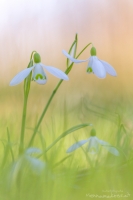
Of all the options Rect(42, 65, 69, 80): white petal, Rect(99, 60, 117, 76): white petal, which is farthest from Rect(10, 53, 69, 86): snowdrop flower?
Rect(99, 60, 117, 76): white petal

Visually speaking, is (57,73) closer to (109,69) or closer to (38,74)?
(38,74)

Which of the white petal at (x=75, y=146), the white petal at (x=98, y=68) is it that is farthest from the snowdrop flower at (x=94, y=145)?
the white petal at (x=98, y=68)

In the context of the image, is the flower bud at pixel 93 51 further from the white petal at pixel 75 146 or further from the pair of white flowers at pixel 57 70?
the white petal at pixel 75 146

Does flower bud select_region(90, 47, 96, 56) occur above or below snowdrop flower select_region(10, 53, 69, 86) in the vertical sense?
above

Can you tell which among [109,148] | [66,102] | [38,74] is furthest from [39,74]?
[109,148]

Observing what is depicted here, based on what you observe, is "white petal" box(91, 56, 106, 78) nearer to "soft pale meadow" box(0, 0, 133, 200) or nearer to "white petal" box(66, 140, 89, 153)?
"soft pale meadow" box(0, 0, 133, 200)

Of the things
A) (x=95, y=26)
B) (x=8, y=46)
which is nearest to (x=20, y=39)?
(x=8, y=46)

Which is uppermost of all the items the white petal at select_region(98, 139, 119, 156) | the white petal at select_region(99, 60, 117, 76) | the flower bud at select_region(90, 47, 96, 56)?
the flower bud at select_region(90, 47, 96, 56)

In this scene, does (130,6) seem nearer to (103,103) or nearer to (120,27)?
(120,27)
